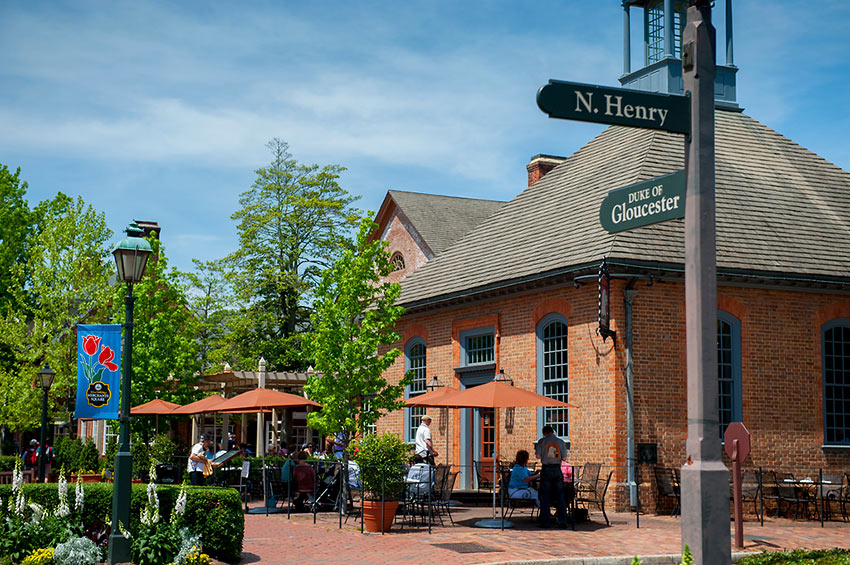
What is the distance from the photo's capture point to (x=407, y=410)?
86.9ft

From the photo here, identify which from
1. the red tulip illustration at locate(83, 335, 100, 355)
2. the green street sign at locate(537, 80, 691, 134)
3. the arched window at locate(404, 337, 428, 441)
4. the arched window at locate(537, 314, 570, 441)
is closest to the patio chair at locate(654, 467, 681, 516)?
the arched window at locate(537, 314, 570, 441)

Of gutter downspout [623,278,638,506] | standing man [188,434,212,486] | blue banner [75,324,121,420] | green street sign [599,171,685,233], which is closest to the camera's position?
green street sign [599,171,685,233]

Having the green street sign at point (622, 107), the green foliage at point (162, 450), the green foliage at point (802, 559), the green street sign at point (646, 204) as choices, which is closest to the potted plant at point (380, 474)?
the green foliage at point (802, 559)

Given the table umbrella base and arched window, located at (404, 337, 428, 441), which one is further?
arched window, located at (404, 337, 428, 441)

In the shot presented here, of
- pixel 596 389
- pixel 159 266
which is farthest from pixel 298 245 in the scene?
pixel 596 389

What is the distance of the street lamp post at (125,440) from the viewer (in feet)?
35.3

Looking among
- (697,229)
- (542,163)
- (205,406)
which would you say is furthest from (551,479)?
(542,163)

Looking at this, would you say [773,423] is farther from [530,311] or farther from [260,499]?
[260,499]

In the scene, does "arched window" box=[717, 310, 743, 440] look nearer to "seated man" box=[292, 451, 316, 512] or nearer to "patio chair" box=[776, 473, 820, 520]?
"patio chair" box=[776, 473, 820, 520]

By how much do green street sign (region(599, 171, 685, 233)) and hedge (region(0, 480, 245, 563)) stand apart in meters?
6.03

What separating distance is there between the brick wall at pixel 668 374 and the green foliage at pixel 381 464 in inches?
203

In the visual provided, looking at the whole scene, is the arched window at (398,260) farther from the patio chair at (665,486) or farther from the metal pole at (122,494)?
the metal pole at (122,494)

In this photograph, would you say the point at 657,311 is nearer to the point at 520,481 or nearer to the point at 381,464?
the point at 520,481

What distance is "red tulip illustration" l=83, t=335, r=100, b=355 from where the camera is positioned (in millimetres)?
11773
